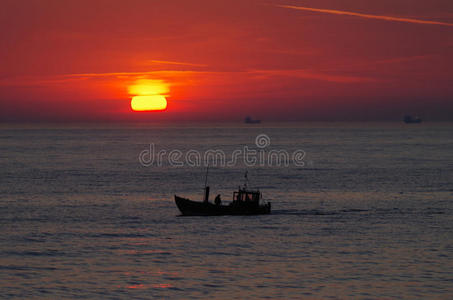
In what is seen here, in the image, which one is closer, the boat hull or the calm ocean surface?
the calm ocean surface

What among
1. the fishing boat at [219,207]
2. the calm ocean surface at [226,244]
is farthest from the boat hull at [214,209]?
the calm ocean surface at [226,244]

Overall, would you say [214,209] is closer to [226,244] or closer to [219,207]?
[219,207]

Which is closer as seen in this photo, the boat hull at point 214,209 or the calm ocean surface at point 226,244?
the calm ocean surface at point 226,244

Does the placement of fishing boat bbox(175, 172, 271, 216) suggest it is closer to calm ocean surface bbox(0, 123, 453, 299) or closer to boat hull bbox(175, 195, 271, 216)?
boat hull bbox(175, 195, 271, 216)

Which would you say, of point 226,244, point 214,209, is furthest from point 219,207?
point 226,244

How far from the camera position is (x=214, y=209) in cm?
5509

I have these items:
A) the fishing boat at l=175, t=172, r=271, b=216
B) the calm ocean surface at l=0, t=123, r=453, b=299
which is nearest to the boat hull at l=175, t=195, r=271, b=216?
the fishing boat at l=175, t=172, r=271, b=216

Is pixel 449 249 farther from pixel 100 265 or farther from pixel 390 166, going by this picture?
pixel 390 166

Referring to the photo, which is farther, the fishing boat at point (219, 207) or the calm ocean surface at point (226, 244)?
the fishing boat at point (219, 207)

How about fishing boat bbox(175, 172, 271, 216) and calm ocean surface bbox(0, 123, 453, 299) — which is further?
fishing boat bbox(175, 172, 271, 216)

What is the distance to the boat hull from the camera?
55.1m

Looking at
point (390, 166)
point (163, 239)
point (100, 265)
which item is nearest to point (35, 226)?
point (163, 239)

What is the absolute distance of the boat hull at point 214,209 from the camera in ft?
181

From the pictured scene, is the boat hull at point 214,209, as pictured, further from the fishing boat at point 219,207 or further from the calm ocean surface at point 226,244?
the calm ocean surface at point 226,244
